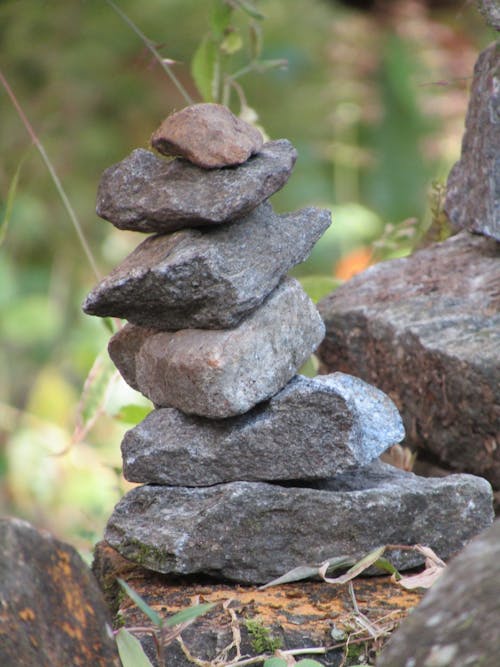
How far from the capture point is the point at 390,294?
286 centimetres

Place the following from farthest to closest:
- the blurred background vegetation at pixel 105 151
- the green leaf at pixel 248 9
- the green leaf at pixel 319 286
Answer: the blurred background vegetation at pixel 105 151 < the green leaf at pixel 319 286 < the green leaf at pixel 248 9

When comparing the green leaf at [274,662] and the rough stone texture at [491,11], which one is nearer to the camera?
the green leaf at [274,662]

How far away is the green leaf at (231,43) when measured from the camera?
2.92 metres

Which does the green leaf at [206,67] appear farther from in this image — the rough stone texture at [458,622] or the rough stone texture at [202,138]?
the rough stone texture at [458,622]

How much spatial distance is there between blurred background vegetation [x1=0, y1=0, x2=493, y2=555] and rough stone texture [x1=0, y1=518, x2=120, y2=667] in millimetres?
3930

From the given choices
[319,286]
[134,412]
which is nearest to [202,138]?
[134,412]

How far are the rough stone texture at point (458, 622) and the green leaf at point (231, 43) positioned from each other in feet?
6.32

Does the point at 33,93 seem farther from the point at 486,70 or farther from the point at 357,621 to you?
the point at 357,621

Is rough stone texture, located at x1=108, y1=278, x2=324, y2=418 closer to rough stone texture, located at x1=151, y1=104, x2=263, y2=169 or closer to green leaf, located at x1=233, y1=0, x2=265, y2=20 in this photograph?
rough stone texture, located at x1=151, y1=104, x2=263, y2=169

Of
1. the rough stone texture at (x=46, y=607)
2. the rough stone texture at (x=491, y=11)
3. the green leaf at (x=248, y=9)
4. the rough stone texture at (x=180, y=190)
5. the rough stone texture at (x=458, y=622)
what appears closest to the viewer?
the rough stone texture at (x=458, y=622)

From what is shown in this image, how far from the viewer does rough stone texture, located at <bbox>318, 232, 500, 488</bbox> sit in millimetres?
2459

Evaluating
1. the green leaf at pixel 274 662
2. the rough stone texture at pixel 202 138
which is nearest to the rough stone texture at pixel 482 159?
the rough stone texture at pixel 202 138

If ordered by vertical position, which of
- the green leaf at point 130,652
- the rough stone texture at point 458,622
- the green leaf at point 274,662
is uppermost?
the rough stone texture at point 458,622

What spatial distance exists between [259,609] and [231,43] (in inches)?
65.7
